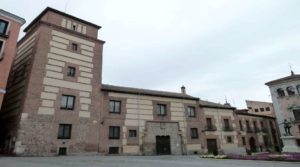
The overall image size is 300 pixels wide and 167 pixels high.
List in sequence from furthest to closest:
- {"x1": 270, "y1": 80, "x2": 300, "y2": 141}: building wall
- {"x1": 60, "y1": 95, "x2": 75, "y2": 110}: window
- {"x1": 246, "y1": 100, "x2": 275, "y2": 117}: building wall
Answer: {"x1": 246, "y1": 100, "x2": 275, "y2": 117}: building wall < {"x1": 270, "y1": 80, "x2": 300, "y2": 141}: building wall < {"x1": 60, "y1": 95, "x2": 75, "y2": 110}: window

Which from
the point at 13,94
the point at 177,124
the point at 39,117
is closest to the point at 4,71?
the point at 13,94

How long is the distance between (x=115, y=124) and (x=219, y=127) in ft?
53.5

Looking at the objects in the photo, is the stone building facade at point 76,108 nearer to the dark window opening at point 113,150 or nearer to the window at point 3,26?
the dark window opening at point 113,150

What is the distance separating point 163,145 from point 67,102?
12546 mm

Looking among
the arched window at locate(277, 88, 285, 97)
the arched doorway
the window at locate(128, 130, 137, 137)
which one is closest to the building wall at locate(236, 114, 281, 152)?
the arched doorway

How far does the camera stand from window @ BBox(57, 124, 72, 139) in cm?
2138

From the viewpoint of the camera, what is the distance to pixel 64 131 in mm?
21750

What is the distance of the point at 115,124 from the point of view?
25234 mm

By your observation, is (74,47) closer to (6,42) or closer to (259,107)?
(6,42)

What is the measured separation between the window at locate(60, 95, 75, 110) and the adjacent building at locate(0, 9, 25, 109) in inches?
195

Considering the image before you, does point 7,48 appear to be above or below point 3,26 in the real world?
below

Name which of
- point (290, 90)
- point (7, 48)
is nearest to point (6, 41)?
point (7, 48)

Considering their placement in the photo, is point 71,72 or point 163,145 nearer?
point 71,72

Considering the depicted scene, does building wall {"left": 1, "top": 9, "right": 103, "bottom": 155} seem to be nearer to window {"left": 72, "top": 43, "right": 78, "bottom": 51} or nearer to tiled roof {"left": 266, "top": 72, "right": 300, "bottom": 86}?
window {"left": 72, "top": 43, "right": 78, "bottom": 51}
